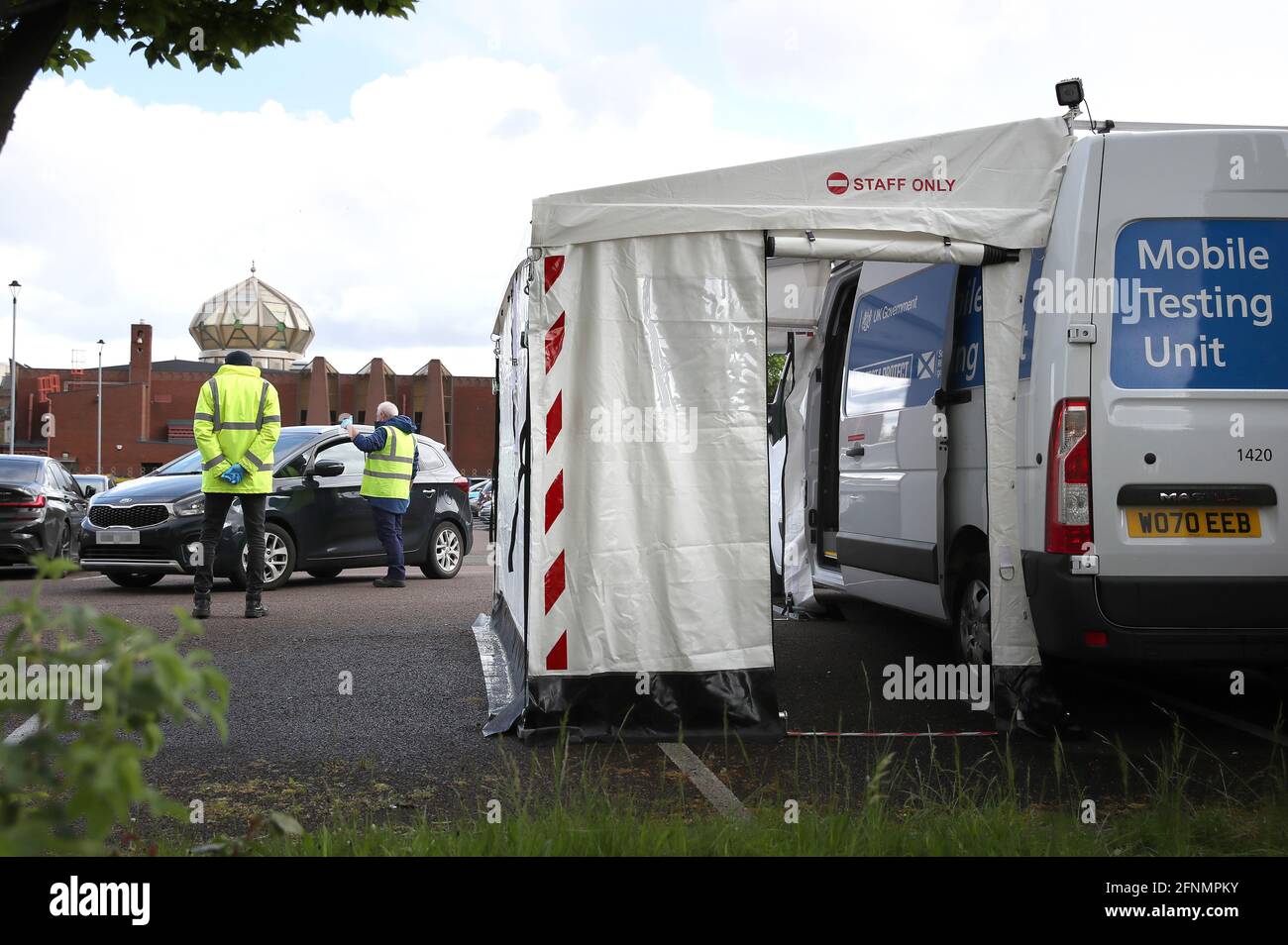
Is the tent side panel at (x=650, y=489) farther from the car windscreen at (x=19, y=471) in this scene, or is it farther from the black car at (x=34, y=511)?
the car windscreen at (x=19, y=471)

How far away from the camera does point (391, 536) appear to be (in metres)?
12.8

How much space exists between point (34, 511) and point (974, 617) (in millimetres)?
12042

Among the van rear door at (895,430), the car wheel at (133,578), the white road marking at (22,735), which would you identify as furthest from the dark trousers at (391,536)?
the white road marking at (22,735)

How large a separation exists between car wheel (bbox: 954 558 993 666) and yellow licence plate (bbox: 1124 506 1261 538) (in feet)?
3.45

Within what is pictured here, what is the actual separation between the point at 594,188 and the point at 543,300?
57 cm

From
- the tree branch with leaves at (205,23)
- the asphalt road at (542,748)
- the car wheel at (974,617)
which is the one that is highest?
the tree branch with leaves at (205,23)

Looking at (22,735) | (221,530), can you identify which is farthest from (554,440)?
(221,530)

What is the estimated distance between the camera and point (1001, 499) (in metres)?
5.97

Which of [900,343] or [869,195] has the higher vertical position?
[869,195]

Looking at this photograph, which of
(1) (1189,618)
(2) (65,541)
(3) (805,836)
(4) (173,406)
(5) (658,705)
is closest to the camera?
(3) (805,836)

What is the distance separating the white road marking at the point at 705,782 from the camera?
4246mm

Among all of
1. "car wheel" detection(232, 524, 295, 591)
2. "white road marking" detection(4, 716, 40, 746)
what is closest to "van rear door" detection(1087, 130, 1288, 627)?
"white road marking" detection(4, 716, 40, 746)

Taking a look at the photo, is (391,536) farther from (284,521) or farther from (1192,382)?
(1192,382)

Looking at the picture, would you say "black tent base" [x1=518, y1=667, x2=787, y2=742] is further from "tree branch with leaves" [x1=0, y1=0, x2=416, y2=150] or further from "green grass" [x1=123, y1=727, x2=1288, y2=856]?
"tree branch with leaves" [x1=0, y1=0, x2=416, y2=150]
